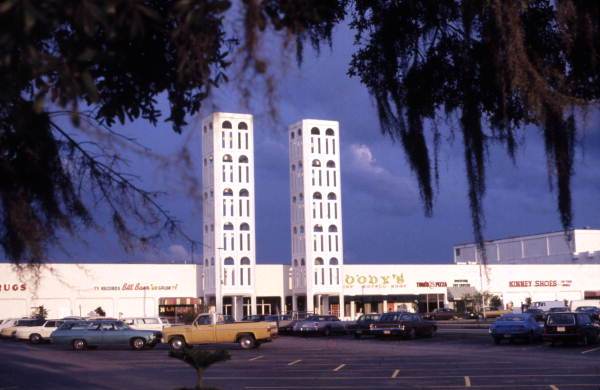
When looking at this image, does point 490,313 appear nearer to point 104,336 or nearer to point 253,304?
point 253,304

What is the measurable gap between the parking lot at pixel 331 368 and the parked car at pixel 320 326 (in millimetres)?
14139

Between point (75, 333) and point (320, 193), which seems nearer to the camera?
point (75, 333)

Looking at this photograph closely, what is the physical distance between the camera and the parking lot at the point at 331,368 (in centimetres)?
2141

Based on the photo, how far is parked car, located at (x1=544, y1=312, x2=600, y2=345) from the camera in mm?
35781

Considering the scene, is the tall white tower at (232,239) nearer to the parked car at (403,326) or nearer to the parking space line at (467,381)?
the parked car at (403,326)

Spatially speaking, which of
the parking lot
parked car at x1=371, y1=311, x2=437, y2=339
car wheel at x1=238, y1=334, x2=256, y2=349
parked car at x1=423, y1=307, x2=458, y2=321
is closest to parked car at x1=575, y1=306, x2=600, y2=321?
parked car at x1=371, y1=311, x2=437, y2=339

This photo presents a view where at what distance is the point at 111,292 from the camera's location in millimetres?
74750

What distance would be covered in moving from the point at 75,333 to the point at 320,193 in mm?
41062

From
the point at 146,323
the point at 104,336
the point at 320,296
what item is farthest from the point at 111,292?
the point at 104,336

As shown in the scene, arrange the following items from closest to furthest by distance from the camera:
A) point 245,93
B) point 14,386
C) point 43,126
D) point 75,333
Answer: point 245,93, point 43,126, point 14,386, point 75,333

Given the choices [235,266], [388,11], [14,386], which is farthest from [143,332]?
[235,266]

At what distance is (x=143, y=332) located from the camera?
38906 mm

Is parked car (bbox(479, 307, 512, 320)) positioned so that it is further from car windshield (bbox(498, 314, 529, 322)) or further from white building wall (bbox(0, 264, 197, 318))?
car windshield (bbox(498, 314, 529, 322))

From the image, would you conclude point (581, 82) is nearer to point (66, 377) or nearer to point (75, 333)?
point (66, 377)
